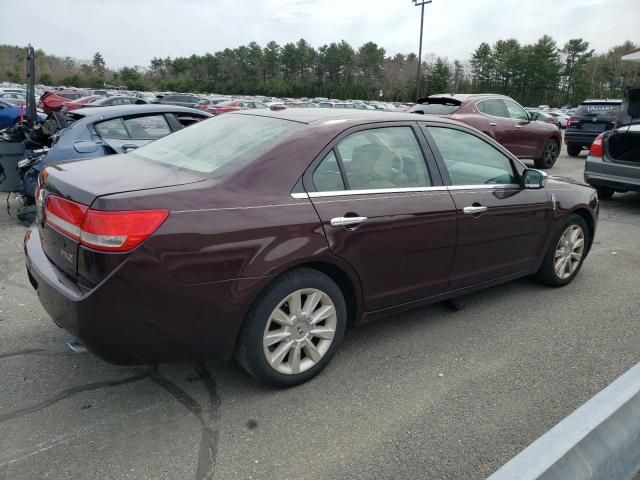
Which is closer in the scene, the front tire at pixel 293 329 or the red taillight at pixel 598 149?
the front tire at pixel 293 329

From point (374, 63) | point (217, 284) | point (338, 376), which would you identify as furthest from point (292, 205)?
point (374, 63)

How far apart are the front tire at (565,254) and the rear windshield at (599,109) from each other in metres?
10.7

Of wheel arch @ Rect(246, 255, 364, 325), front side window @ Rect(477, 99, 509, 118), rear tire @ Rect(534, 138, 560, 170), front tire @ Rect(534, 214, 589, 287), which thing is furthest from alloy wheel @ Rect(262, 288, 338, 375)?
rear tire @ Rect(534, 138, 560, 170)

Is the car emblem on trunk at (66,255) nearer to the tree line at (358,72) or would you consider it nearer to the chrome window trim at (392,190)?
the chrome window trim at (392,190)

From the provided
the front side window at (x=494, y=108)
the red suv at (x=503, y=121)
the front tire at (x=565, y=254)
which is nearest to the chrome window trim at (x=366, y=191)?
the front tire at (x=565, y=254)

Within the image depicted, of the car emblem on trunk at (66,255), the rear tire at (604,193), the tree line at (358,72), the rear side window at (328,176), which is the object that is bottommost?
the rear tire at (604,193)

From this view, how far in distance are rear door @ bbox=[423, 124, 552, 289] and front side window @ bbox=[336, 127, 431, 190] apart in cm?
19

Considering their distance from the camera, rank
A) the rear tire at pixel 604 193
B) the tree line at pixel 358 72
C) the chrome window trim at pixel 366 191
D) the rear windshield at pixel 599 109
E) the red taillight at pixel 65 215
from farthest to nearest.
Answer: the tree line at pixel 358 72
the rear windshield at pixel 599 109
the rear tire at pixel 604 193
the chrome window trim at pixel 366 191
the red taillight at pixel 65 215

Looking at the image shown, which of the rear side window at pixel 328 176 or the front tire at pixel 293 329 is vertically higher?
the rear side window at pixel 328 176

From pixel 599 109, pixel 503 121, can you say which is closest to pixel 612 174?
pixel 503 121

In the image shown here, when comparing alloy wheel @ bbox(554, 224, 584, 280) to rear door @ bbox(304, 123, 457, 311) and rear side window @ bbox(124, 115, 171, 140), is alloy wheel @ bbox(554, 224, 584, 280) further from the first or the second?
rear side window @ bbox(124, 115, 171, 140)

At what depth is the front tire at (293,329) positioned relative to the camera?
8.80 feet

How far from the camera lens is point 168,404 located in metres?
2.77

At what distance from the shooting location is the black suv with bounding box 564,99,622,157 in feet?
44.6
